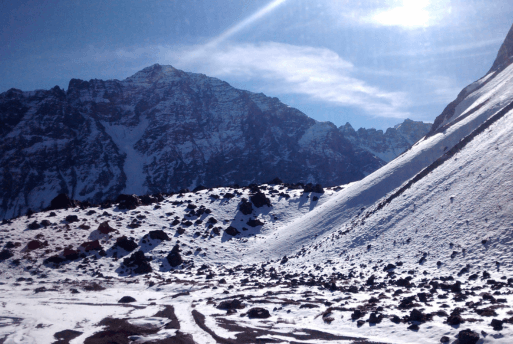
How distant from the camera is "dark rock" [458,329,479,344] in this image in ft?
40.8

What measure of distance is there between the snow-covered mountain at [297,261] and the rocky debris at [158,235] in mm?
187

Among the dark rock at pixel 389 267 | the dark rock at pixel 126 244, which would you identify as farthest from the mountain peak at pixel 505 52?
the dark rock at pixel 126 244

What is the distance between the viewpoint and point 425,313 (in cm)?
1598

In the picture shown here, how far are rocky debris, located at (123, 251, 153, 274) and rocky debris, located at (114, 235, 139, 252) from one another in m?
2.62

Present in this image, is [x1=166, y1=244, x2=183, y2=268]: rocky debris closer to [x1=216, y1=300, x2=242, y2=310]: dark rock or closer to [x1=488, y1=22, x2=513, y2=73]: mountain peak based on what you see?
[x1=216, y1=300, x2=242, y2=310]: dark rock

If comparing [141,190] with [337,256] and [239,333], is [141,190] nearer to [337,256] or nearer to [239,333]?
[337,256]

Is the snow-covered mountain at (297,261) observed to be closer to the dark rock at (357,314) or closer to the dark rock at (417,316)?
the dark rock at (417,316)

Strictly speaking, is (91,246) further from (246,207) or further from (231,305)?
(231,305)

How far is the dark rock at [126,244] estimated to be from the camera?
145 ft

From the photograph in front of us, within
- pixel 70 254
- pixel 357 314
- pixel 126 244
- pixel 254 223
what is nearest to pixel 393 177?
pixel 254 223

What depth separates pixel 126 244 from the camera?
1753 inches

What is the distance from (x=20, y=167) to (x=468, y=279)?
22334 centimetres

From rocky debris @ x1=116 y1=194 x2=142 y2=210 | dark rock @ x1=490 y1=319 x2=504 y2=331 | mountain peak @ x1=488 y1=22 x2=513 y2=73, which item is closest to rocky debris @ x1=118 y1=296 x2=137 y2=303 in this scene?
dark rock @ x1=490 y1=319 x2=504 y2=331

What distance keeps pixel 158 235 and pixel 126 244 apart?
4.73 metres
